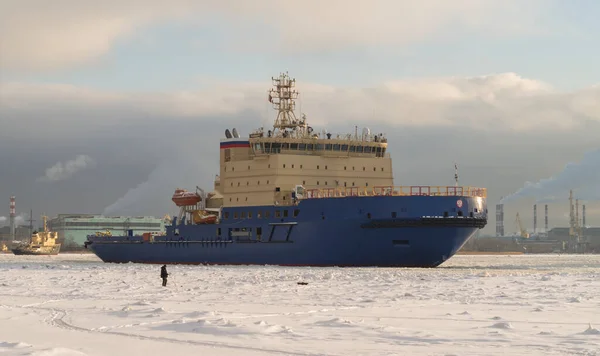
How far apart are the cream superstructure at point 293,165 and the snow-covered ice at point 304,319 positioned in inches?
733

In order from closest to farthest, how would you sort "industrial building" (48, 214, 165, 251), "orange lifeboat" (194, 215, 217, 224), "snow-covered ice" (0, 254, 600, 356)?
"snow-covered ice" (0, 254, 600, 356)
"orange lifeboat" (194, 215, 217, 224)
"industrial building" (48, 214, 165, 251)

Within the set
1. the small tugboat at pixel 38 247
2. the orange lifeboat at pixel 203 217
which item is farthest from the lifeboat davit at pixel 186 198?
the small tugboat at pixel 38 247

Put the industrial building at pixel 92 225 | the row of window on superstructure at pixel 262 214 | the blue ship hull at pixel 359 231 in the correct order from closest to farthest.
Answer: the blue ship hull at pixel 359 231 → the row of window on superstructure at pixel 262 214 → the industrial building at pixel 92 225

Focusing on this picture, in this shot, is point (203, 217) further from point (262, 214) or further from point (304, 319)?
point (304, 319)

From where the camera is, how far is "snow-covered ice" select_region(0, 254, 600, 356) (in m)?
14.0

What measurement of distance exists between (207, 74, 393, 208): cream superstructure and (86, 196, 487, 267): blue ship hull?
152 cm

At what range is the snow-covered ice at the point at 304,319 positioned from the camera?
14.0 m

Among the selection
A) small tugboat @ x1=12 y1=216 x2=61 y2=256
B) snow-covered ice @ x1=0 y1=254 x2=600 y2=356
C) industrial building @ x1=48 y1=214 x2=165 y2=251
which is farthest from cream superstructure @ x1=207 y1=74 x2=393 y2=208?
industrial building @ x1=48 y1=214 x2=165 y2=251

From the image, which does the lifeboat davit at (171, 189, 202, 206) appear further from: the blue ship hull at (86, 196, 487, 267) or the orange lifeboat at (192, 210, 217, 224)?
the blue ship hull at (86, 196, 487, 267)

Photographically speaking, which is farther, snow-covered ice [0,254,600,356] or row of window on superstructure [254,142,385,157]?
row of window on superstructure [254,142,385,157]

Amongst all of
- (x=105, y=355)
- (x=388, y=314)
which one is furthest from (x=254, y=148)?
(x=105, y=355)

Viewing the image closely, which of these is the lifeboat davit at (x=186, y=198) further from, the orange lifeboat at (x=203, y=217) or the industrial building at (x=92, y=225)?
the industrial building at (x=92, y=225)

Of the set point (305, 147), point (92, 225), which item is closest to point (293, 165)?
point (305, 147)

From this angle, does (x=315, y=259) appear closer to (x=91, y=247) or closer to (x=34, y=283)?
(x=34, y=283)
